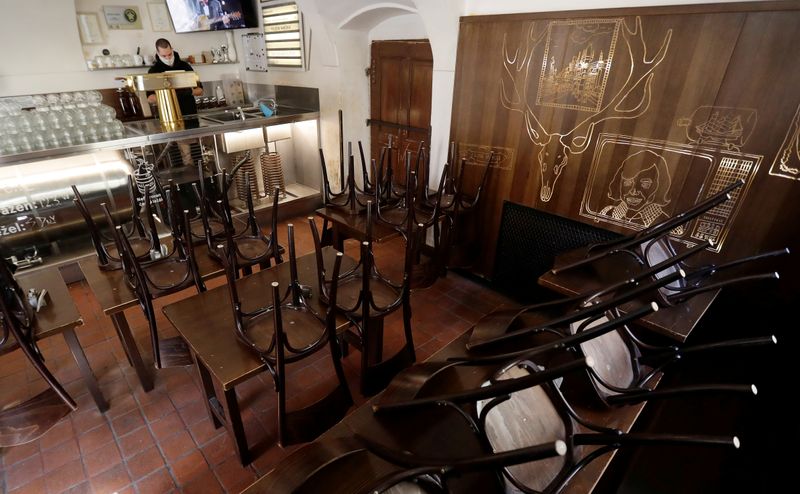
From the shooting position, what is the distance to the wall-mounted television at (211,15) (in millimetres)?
5008

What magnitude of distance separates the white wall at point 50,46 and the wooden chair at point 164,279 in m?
4.05

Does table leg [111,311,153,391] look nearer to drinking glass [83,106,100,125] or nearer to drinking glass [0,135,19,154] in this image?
drinking glass [0,135,19,154]

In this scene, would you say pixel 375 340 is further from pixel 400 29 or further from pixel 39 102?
pixel 39 102

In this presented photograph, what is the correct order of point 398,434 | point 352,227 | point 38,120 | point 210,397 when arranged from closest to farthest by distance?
point 398,434, point 210,397, point 352,227, point 38,120

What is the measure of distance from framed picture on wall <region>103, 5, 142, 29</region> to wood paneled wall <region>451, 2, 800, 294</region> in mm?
4666

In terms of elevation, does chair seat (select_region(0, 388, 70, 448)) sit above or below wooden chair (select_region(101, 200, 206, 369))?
below

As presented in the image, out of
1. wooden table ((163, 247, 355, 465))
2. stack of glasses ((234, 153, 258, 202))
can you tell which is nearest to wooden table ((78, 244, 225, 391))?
wooden table ((163, 247, 355, 465))

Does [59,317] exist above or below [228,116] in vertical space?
below

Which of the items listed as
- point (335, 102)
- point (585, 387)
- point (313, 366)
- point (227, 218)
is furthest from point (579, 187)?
point (335, 102)

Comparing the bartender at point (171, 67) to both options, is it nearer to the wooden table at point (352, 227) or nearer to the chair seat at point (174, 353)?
the wooden table at point (352, 227)

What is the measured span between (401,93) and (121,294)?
3.40 metres

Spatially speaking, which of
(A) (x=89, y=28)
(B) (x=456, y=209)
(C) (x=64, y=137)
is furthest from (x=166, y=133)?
(B) (x=456, y=209)

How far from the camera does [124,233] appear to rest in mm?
2100

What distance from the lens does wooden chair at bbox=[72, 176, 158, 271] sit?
2139 mm
